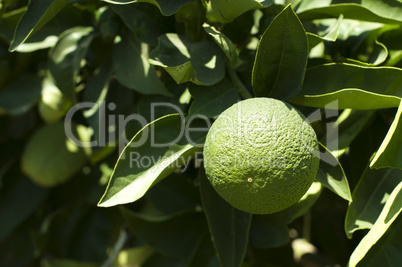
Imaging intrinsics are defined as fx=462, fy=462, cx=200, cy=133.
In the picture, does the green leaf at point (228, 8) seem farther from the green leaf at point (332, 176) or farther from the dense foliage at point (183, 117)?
the green leaf at point (332, 176)

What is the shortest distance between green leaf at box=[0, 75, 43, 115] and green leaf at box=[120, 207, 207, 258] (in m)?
0.42

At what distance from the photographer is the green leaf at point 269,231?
94 centimetres

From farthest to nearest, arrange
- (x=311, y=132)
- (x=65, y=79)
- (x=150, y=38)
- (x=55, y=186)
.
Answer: (x=55, y=186)
(x=65, y=79)
(x=150, y=38)
(x=311, y=132)

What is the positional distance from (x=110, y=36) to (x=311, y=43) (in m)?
0.43

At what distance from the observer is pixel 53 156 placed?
124cm

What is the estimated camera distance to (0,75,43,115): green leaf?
1.17 meters

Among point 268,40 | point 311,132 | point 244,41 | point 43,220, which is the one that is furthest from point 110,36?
point 43,220

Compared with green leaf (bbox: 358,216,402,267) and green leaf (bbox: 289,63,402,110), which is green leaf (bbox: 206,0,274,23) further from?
green leaf (bbox: 358,216,402,267)

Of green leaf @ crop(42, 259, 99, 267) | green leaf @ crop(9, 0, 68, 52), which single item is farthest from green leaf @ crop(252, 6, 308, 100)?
green leaf @ crop(42, 259, 99, 267)

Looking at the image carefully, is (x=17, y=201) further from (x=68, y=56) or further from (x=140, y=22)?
(x=140, y=22)

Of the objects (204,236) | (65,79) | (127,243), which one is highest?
(65,79)

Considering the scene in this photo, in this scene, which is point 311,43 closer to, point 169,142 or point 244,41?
point 244,41

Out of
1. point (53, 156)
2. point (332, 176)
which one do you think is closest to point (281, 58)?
point (332, 176)

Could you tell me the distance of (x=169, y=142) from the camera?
0.74 meters
